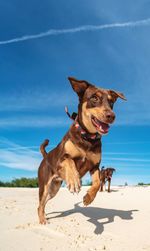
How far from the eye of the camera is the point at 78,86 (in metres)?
7.34

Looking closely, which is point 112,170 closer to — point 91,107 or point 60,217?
point 60,217

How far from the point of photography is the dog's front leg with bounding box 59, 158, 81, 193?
21.4 feet

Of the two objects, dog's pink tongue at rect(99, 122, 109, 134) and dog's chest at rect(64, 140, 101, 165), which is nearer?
dog's pink tongue at rect(99, 122, 109, 134)

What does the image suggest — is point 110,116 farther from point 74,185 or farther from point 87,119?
point 74,185

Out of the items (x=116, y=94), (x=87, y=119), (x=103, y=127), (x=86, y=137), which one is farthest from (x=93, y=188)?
(x=116, y=94)

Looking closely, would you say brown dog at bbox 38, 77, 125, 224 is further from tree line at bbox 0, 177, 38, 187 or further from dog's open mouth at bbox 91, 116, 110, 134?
tree line at bbox 0, 177, 38, 187

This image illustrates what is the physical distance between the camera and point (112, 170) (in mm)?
19781

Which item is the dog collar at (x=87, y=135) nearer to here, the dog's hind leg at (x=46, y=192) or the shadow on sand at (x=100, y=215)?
the dog's hind leg at (x=46, y=192)

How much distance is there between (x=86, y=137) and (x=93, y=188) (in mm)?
1017


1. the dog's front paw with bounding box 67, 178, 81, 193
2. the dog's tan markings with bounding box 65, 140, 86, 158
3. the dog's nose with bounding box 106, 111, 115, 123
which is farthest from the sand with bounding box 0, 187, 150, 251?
the dog's nose with bounding box 106, 111, 115, 123

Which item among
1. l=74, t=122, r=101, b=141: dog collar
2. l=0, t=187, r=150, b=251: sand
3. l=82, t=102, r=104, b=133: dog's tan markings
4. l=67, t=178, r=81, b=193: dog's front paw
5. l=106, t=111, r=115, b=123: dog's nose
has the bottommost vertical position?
l=0, t=187, r=150, b=251: sand

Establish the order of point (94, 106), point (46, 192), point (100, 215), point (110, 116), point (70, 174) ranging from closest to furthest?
1. point (110, 116)
2. point (70, 174)
3. point (94, 106)
4. point (46, 192)
5. point (100, 215)

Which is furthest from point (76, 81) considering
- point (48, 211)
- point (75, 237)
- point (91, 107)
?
point (48, 211)

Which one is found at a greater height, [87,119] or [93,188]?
[87,119]
